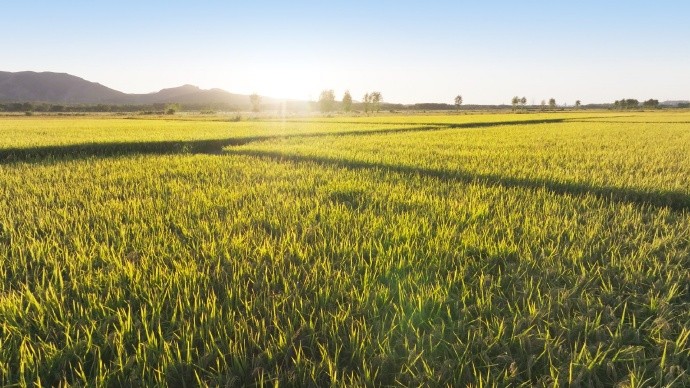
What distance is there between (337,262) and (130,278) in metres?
1.26

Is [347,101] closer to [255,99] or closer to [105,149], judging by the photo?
[255,99]

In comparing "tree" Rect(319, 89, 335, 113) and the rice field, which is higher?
"tree" Rect(319, 89, 335, 113)

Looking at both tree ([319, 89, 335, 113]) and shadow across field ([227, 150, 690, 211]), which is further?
tree ([319, 89, 335, 113])

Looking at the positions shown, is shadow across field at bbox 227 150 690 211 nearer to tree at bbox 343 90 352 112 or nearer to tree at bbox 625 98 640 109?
tree at bbox 343 90 352 112

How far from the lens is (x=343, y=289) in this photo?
2174mm

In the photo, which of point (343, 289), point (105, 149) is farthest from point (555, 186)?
point (105, 149)

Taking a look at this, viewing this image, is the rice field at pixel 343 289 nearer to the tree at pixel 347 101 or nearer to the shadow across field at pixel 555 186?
the shadow across field at pixel 555 186

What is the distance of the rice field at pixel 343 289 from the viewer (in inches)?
61.1

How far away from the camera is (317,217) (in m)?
3.97

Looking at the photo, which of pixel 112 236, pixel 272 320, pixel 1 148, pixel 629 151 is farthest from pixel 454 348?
pixel 1 148

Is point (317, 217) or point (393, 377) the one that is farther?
Answer: point (317, 217)

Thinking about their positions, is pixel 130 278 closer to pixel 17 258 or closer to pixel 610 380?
pixel 17 258

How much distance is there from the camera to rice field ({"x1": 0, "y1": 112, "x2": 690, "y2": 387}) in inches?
61.1

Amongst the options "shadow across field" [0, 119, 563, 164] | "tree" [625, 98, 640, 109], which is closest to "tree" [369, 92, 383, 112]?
"tree" [625, 98, 640, 109]
